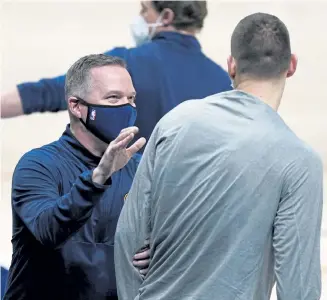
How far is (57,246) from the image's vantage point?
225 cm

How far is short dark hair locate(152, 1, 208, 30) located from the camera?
3.75 metres

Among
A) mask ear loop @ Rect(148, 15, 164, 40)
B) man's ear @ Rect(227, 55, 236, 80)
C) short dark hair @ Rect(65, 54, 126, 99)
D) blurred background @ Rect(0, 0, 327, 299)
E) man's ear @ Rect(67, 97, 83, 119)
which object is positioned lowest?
blurred background @ Rect(0, 0, 327, 299)

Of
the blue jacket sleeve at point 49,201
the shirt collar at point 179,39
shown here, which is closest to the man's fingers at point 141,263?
the blue jacket sleeve at point 49,201

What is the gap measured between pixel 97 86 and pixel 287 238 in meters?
0.74

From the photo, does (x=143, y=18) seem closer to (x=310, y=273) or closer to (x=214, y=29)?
→ (x=310, y=273)

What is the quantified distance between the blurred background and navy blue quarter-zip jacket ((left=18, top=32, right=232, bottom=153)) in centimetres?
286

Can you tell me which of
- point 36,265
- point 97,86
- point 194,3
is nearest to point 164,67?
point 194,3

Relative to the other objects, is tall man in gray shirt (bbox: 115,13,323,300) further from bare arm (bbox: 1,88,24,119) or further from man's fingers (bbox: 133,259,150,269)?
bare arm (bbox: 1,88,24,119)

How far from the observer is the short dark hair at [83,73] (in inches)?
97.2

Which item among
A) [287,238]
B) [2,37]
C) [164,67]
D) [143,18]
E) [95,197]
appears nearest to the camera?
[287,238]

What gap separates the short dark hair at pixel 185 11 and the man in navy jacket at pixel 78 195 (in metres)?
1.29

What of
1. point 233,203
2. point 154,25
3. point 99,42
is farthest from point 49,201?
point 99,42

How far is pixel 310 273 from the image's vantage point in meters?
2.02

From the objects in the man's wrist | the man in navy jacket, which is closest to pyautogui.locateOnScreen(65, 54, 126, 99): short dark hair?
the man in navy jacket
